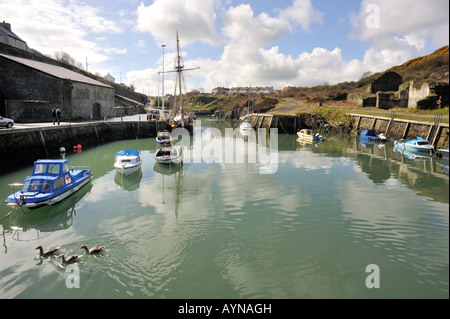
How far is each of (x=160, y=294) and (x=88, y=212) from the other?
9.25 meters

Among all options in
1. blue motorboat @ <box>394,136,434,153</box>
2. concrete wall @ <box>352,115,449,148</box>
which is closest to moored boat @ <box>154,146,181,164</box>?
blue motorboat @ <box>394,136,434,153</box>

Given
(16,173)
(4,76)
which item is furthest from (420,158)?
(4,76)

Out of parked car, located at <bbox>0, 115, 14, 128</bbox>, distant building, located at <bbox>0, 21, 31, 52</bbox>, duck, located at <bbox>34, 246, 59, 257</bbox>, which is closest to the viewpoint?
duck, located at <bbox>34, 246, 59, 257</bbox>

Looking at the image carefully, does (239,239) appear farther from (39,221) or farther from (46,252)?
(39,221)

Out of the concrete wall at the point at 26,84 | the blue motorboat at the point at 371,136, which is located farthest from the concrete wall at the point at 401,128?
the concrete wall at the point at 26,84

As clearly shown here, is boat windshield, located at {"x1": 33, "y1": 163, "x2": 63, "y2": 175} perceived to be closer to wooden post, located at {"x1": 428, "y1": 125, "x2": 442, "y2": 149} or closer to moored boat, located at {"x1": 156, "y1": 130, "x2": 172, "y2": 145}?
moored boat, located at {"x1": 156, "y1": 130, "x2": 172, "y2": 145}

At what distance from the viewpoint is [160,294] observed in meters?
8.33

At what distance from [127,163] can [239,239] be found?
1554 cm

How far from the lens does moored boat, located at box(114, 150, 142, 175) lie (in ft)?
75.6

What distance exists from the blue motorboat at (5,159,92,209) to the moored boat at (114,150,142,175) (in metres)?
4.80

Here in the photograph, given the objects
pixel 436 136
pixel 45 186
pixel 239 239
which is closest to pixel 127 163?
pixel 45 186

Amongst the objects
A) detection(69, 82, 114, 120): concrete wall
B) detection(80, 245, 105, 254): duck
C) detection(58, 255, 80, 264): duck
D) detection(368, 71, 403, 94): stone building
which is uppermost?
detection(368, 71, 403, 94): stone building

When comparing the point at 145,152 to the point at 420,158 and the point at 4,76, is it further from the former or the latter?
the point at 420,158

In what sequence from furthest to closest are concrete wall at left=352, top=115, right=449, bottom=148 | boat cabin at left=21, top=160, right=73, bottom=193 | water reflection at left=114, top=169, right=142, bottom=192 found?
concrete wall at left=352, top=115, right=449, bottom=148
water reflection at left=114, top=169, right=142, bottom=192
boat cabin at left=21, top=160, right=73, bottom=193
